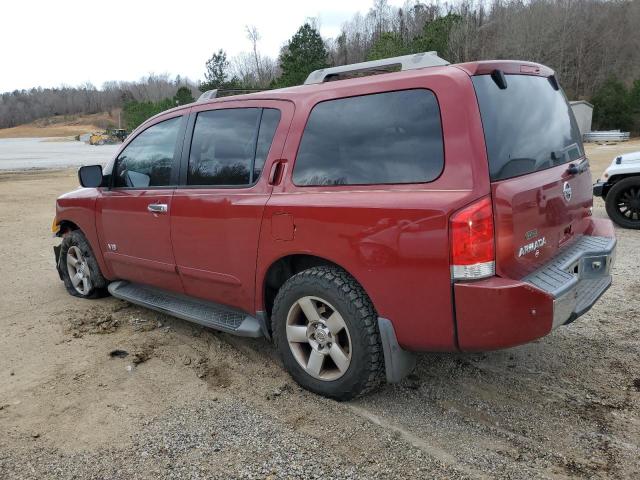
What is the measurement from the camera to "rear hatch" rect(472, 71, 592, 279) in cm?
255

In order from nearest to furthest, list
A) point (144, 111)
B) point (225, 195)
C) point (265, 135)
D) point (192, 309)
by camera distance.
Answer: point (265, 135), point (225, 195), point (192, 309), point (144, 111)

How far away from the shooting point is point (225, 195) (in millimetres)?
3473

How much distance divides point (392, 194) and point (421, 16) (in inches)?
3255

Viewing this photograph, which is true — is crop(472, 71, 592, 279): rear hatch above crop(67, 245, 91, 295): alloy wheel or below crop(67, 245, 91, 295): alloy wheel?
above

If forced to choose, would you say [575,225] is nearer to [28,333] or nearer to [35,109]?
[28,333]

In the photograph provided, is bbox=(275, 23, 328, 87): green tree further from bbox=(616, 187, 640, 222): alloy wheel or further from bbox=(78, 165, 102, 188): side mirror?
bbox=(78, 165, 102, 188): side mirror

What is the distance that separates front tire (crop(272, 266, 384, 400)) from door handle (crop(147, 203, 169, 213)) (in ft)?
4.07

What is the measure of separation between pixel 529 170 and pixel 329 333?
55.7 inches

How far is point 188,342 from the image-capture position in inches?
161

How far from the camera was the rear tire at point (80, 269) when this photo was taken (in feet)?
16.4

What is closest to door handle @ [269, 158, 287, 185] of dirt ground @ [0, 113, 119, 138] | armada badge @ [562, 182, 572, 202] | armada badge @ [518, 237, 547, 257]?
armada badge @ [518, 237, 547, 257]

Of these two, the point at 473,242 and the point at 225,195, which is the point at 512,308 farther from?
the point at 225,195

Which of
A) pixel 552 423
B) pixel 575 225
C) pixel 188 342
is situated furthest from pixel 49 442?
pixel 575 225

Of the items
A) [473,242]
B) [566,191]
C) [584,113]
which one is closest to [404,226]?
[473,242]
